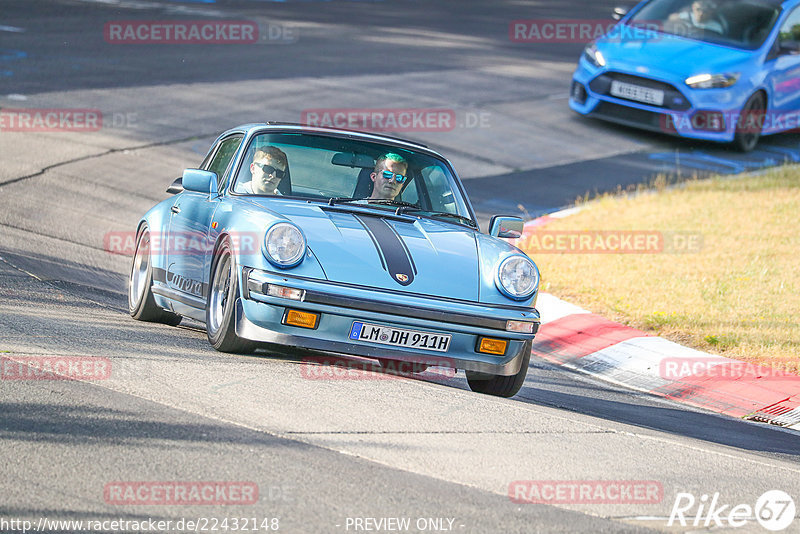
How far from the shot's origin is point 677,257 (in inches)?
465

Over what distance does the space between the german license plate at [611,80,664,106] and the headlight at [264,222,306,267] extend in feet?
36.5

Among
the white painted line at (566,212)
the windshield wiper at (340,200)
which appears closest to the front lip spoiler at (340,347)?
the windshield wiper at (340,200)

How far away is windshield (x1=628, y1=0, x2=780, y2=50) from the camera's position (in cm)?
1714

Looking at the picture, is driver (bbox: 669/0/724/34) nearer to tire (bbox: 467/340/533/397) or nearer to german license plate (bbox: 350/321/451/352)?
tire (bbox: 467/340/533/397)

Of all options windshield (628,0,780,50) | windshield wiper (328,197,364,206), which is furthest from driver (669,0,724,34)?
windshield wiper (328,197,364,206)

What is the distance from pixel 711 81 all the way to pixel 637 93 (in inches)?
40.1

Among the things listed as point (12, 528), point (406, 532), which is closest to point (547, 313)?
point (406, 532)

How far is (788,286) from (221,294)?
605 cm

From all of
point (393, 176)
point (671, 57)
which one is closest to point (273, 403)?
point (393, 176)

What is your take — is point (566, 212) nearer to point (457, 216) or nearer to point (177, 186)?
point (457, 216)

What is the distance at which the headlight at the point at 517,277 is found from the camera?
21.3 feet

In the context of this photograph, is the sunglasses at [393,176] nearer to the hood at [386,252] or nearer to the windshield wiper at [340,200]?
the windshield wiper at [340,200]

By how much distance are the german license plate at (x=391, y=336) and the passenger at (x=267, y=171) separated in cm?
142

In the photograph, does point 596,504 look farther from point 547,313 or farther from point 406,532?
point 547,313
